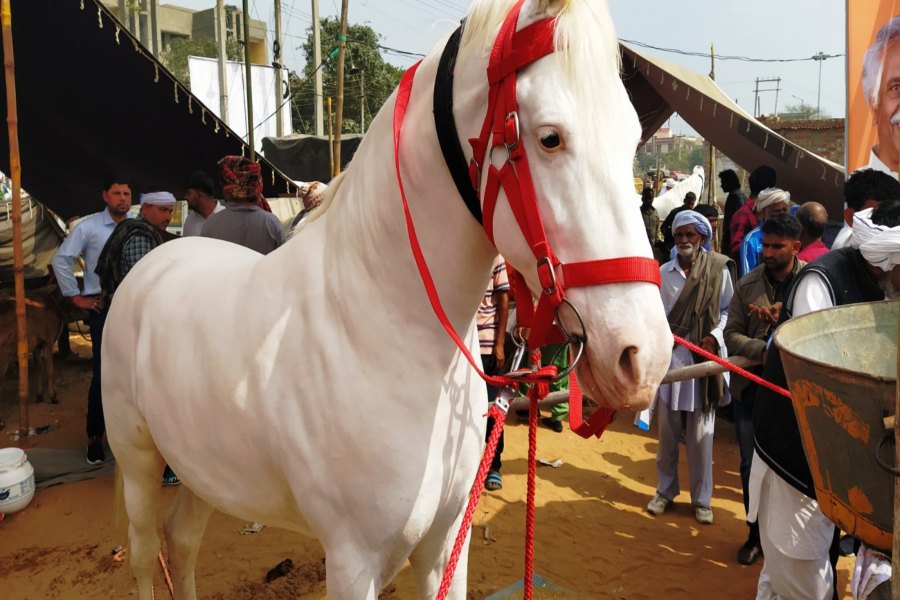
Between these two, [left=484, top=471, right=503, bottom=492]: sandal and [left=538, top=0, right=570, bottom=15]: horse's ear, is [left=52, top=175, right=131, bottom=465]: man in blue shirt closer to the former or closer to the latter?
[left=484, top=471, right=503, bottom=492]: sandal

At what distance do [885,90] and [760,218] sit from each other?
68.6 inches

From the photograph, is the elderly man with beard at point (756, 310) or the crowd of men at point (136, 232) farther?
the crowd of men at point (136, 232)

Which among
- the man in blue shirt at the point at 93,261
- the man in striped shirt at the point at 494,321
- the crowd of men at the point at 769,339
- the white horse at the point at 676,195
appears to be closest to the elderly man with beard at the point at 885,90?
the crowd of men at the point at 769,339

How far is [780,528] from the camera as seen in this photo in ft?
7.84

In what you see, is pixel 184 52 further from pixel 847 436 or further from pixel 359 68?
pixel 847 436

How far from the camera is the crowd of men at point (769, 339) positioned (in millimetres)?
2338

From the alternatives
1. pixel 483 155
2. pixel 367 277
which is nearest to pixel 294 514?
pixel 367 277

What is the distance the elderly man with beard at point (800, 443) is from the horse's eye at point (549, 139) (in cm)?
172

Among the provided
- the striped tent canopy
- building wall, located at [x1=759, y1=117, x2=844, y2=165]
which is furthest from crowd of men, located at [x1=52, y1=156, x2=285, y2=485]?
building wall, located at [x1=759, y1=117, x2=844, y2=165]

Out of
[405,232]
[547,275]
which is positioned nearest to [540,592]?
[405,232]

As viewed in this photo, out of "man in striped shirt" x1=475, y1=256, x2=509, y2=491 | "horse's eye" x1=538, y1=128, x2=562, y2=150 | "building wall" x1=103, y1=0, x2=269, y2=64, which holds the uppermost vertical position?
"building wall" x1=103, y1=0, x2=269, y2=64

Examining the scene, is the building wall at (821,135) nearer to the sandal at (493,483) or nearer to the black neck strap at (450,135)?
the sandal at (493,483)

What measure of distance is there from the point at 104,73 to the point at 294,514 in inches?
222

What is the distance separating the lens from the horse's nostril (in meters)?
1.06
